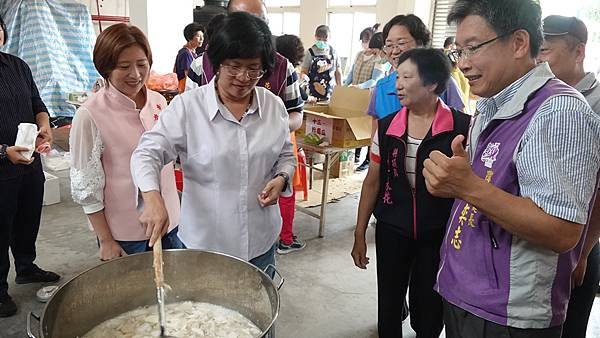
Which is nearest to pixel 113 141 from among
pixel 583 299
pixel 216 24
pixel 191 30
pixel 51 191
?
pixel 216 24

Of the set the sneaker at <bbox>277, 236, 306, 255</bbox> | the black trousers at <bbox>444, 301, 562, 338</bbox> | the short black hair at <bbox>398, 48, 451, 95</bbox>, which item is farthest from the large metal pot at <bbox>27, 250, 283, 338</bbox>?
the sneaker at <bbox>277, 236, 306, 255</bbox>

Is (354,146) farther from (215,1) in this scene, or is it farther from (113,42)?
(215,1)

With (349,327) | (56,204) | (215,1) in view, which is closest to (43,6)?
(215,1)

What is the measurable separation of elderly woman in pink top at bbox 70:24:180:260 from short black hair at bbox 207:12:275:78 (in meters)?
→ 0.44

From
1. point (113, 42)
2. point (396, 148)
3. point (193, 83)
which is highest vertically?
point (113, 42)

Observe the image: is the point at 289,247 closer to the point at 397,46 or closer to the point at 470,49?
the point at 397,46

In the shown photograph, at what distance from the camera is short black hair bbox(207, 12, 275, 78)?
122 centimetres

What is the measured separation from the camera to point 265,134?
134 cm

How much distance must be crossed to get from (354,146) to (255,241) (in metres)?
2.00

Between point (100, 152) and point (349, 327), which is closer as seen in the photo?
point (100, 152)

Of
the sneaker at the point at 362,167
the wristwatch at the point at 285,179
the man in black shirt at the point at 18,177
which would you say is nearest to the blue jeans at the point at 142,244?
the wristwatch at the point at 285,179

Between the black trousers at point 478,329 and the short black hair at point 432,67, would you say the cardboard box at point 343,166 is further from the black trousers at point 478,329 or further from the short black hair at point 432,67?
the black trousers at point 478,329

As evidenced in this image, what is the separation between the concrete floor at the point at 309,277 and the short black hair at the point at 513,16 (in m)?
1.71

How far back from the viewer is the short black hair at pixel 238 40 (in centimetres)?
122
